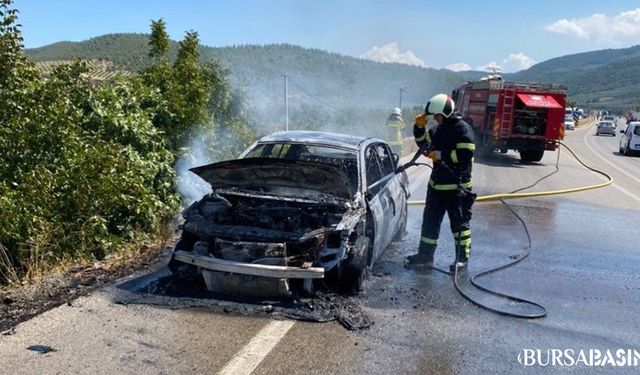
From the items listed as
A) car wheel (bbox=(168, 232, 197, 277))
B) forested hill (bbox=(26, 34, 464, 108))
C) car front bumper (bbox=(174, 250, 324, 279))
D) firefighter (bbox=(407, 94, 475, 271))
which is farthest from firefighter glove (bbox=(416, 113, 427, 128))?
forested hill (bbox=(26, 34, 464, 108))

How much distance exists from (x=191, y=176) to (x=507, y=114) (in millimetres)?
13072

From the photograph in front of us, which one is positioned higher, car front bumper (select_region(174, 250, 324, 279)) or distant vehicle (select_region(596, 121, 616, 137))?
car front bumper (select_region(174, 250, 324, 279))

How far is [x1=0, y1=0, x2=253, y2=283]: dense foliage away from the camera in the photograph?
621 centimetres

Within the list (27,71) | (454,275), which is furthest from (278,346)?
(27,71)

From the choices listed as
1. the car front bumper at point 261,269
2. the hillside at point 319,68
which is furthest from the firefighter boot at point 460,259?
the hillside at point 319,68

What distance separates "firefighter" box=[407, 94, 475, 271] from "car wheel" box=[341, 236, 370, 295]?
1353 millimetres

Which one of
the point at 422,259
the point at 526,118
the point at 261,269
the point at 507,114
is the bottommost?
the point at 422,259

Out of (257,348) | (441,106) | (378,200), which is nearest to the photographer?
(257,348)

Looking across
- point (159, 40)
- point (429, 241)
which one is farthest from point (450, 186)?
point (159, 40)

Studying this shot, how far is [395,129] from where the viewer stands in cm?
1588

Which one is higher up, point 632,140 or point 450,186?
point 450,186

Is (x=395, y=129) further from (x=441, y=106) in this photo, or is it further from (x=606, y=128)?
(x=606, y=128)

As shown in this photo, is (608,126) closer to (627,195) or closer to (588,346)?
(627,195)

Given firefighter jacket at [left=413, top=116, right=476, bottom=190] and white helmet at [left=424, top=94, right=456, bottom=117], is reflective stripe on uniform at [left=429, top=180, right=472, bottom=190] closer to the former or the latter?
firefighter jacket at [left=413, top=116, right=476, bottom=190]
